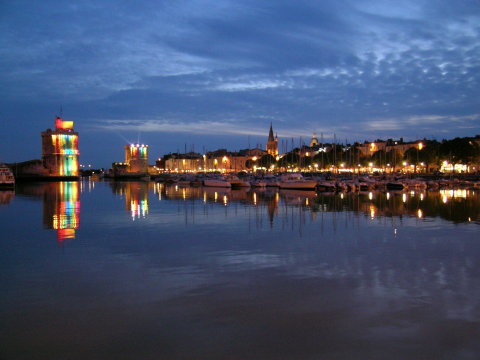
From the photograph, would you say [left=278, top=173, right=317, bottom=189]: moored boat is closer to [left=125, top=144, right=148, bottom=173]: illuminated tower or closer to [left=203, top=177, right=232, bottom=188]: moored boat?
[left=203, top=177, right=232, bottom=188]: moored boat

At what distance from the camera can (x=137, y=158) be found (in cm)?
14250

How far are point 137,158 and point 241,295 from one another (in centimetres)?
13642

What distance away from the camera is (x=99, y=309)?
8.83m

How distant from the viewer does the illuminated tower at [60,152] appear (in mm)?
112375

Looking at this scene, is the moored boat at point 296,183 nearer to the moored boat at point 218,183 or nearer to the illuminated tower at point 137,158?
the moored boat at point 218,183

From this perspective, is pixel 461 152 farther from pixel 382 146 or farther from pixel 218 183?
pixel 382 146

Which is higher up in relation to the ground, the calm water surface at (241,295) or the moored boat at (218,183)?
the moored boat at (218,183)

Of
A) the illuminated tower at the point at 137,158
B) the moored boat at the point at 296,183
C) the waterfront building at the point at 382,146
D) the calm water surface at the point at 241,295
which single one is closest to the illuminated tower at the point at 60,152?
the illuminated tower at the point at 137,158

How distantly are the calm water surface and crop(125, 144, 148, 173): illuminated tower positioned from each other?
12600cm

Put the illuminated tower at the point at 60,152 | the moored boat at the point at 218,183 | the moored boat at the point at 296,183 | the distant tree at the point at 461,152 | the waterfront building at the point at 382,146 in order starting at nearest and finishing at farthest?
1. the moored boat at the point at 296,183
2. the moored boat at the point at 218,183
3. the distant tree at the point at 461,152
4. the illuminated tower at the point at 60,152
5. the waterfront building at the point at 382,146

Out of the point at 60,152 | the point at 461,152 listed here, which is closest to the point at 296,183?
the point at 461,152

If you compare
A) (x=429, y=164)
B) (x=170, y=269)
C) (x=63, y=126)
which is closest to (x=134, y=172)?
(x=63, y=126)

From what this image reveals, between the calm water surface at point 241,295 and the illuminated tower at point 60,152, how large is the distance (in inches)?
3938

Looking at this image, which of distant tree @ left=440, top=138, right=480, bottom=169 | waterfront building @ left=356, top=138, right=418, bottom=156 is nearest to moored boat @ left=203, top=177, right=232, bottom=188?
distant tree @ left=440, top=138, right=480, bottom=169
